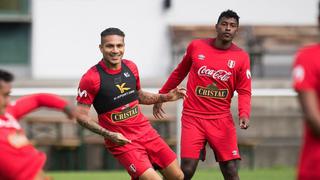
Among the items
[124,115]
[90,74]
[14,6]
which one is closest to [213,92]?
[124,115]

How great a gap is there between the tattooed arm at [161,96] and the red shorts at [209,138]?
1.98ft

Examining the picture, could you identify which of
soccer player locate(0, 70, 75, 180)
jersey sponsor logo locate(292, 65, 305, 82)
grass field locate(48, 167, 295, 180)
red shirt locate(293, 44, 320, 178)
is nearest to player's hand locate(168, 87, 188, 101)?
soccer player locate(0, 70, 75, 180)

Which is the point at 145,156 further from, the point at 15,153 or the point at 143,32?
the point at 143,32

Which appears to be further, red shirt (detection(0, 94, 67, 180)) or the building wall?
the building wall

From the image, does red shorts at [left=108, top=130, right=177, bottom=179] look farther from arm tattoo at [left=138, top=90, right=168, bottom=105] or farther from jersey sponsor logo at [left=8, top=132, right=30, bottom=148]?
jersey sponsor logo at [left=8, top=132, right=30, bottom=148]

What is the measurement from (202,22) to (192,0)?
39cm

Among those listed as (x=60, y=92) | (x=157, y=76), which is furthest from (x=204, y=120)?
(x=157, y=76)

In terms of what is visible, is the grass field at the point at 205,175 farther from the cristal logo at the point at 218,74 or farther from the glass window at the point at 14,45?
the glass window at the point at 14,45

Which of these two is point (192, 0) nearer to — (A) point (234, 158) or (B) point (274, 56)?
(B) point (274, 56)

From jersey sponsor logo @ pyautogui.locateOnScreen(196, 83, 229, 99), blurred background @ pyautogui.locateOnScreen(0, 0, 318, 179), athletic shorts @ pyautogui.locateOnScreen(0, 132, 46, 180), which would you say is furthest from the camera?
blurred background @ pyautogui.locateOnScreen(0, 0, 318, 179)

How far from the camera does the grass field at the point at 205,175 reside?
13422mm

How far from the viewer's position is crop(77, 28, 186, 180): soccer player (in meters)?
9.27

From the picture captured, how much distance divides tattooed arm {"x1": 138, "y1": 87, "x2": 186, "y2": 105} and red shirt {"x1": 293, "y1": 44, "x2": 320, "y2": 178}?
10.4 feet

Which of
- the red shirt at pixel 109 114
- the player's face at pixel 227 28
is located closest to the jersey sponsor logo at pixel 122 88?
the red shirt at pixel 109 114
